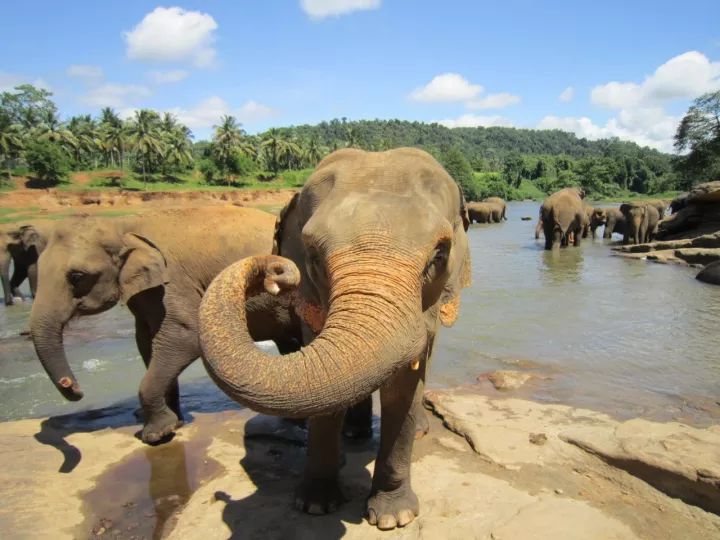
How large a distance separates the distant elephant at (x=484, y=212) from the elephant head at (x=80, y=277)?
39.5 m

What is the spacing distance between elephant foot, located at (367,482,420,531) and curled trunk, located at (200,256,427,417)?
161 centimetres

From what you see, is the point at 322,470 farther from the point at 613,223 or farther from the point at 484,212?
the point at 484,212

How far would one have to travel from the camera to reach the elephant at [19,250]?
14.2m

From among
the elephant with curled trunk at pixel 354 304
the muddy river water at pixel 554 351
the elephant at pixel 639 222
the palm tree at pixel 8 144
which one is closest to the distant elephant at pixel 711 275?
the muddy river water at pixel 554 351

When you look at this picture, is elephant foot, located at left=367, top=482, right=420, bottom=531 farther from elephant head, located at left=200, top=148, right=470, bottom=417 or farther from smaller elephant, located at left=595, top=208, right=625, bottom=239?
smaller elephant, located at left=595, top=208, right=625, bottom=239

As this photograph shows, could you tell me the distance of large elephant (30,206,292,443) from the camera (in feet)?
16.6

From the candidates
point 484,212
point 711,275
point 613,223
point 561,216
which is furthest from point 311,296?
point 484,212

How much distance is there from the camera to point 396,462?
372 centimetres

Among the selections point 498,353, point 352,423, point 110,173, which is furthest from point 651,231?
point 110,173

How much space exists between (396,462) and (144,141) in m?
72.1

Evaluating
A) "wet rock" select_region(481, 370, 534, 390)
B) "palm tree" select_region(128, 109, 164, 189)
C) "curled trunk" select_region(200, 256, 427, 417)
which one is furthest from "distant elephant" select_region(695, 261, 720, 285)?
"palm tree" select_region(128, 109, 164, 189)

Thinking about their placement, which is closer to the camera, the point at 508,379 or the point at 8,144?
the point at 508,379

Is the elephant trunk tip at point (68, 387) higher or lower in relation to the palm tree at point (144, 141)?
lower

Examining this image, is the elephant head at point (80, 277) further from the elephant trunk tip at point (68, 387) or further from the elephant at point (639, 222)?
the elephant at point (639, 222)
